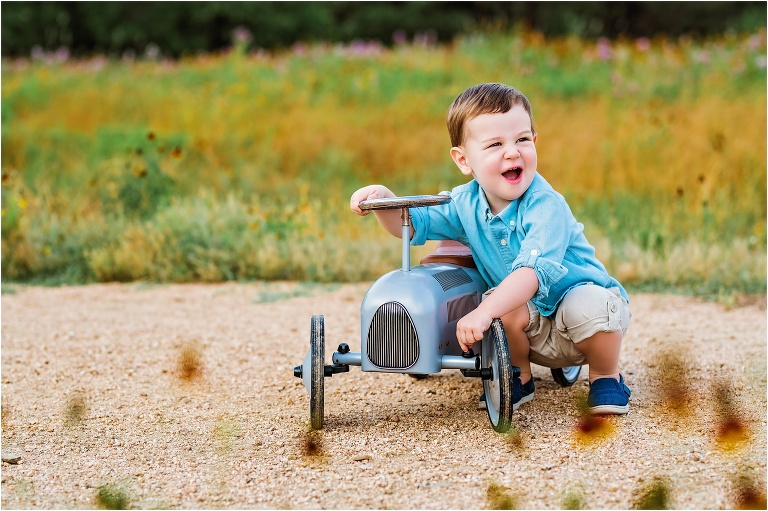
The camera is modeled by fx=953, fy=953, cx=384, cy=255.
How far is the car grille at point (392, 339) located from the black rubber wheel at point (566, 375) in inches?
34.4

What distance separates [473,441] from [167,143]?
6.75 metres

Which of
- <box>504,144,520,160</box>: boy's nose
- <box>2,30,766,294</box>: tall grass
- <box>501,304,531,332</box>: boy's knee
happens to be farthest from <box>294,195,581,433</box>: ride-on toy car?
<box>2,30,766,294</box>: tall grass

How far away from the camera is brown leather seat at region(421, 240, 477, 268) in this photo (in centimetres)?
355

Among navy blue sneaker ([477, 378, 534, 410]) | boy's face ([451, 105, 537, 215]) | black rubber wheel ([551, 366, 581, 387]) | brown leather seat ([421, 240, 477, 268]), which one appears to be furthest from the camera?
black rubber wheel ([551, 366, 581, 387])

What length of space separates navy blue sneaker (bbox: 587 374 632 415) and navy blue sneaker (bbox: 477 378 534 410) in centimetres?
23

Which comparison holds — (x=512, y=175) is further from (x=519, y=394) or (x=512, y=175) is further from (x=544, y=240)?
(x=519, y=394)

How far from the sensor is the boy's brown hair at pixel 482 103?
3.17 m

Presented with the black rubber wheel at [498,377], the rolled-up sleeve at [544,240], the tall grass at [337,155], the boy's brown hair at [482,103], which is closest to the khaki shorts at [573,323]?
the rolled-up sleeve at [544,240]

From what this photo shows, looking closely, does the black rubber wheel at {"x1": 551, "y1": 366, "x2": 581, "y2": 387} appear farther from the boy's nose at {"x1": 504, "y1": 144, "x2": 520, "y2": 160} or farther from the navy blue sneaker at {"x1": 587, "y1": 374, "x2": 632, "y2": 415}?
the boy's nose at {"x1": 504, "y1": 144, "x2": 520, "y2": 160}

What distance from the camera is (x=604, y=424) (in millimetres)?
3154

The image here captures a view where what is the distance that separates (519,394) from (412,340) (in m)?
0.59

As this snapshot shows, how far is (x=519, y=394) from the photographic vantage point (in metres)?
3.43

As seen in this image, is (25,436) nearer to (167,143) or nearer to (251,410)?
(251,410)

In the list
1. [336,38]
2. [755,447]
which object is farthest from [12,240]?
[336,38]
